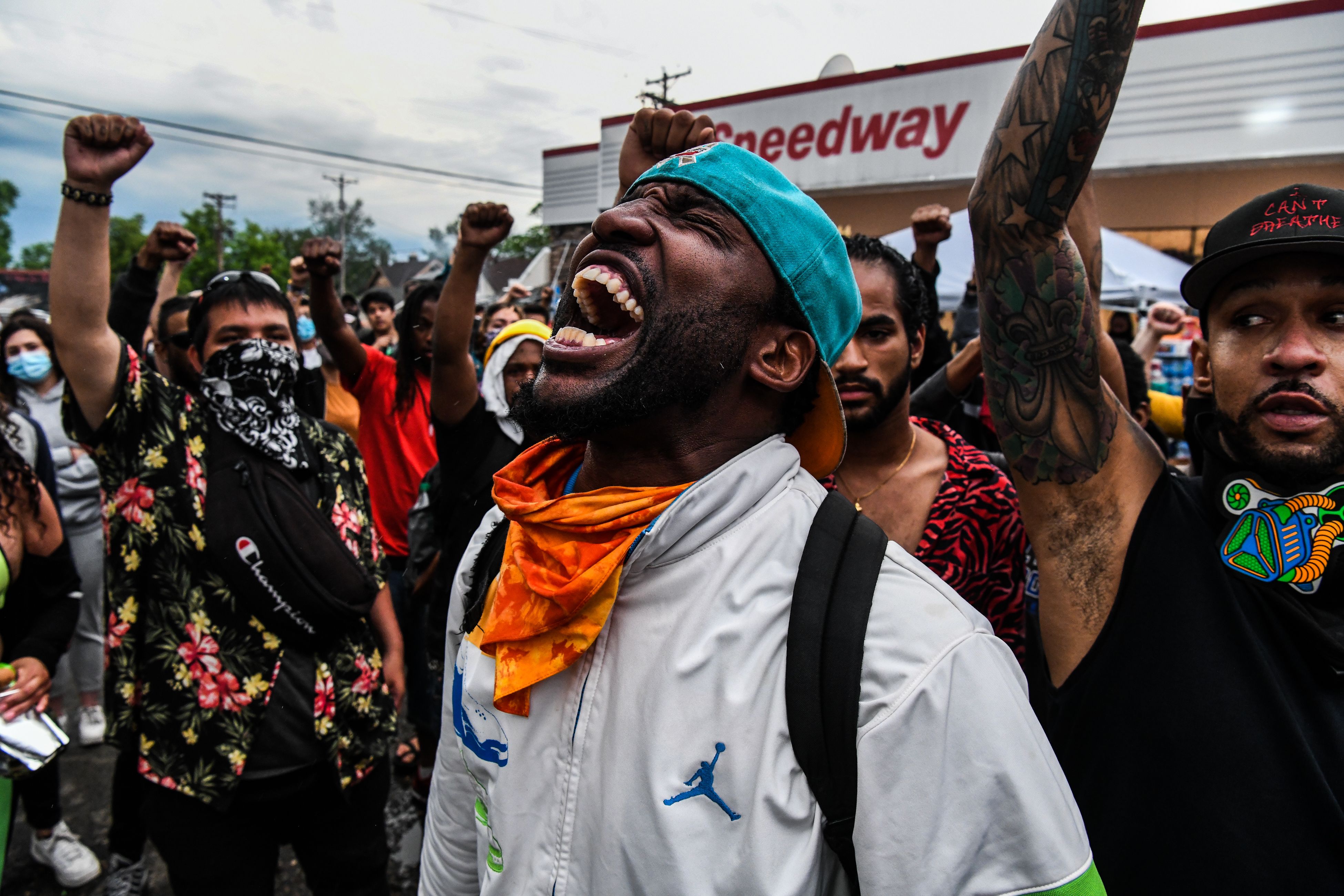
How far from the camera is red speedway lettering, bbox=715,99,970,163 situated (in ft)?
48.3

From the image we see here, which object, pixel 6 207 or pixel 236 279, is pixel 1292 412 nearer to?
pixel 236 279

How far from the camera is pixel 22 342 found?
15.8 feet

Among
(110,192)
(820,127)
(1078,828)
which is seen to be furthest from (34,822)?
(820,127)

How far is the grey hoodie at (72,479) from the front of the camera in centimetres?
466

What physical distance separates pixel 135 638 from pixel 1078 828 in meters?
2.47

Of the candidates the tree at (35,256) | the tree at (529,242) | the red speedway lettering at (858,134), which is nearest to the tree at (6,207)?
the tree at (35,256)

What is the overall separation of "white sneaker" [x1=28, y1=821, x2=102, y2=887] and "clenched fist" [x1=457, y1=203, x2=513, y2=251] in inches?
121

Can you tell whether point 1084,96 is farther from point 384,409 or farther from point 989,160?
point 384,409

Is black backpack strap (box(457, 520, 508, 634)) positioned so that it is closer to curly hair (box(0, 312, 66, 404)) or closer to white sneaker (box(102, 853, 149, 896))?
white sneaker (box(102, 853, 149, 896))

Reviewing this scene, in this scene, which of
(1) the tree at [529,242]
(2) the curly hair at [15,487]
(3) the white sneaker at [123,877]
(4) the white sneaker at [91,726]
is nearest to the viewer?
(2) the curly hair at [15,487]

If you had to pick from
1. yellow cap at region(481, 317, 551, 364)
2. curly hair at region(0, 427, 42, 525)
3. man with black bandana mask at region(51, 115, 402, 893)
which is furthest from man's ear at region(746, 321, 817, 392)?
curly hair at region(0, 427, 42, 525)

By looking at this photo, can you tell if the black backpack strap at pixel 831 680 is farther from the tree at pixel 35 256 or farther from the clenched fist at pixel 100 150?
the tree at pixel 35 256

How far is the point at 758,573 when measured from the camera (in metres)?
1.23

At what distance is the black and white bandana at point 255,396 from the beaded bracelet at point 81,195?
568mm
